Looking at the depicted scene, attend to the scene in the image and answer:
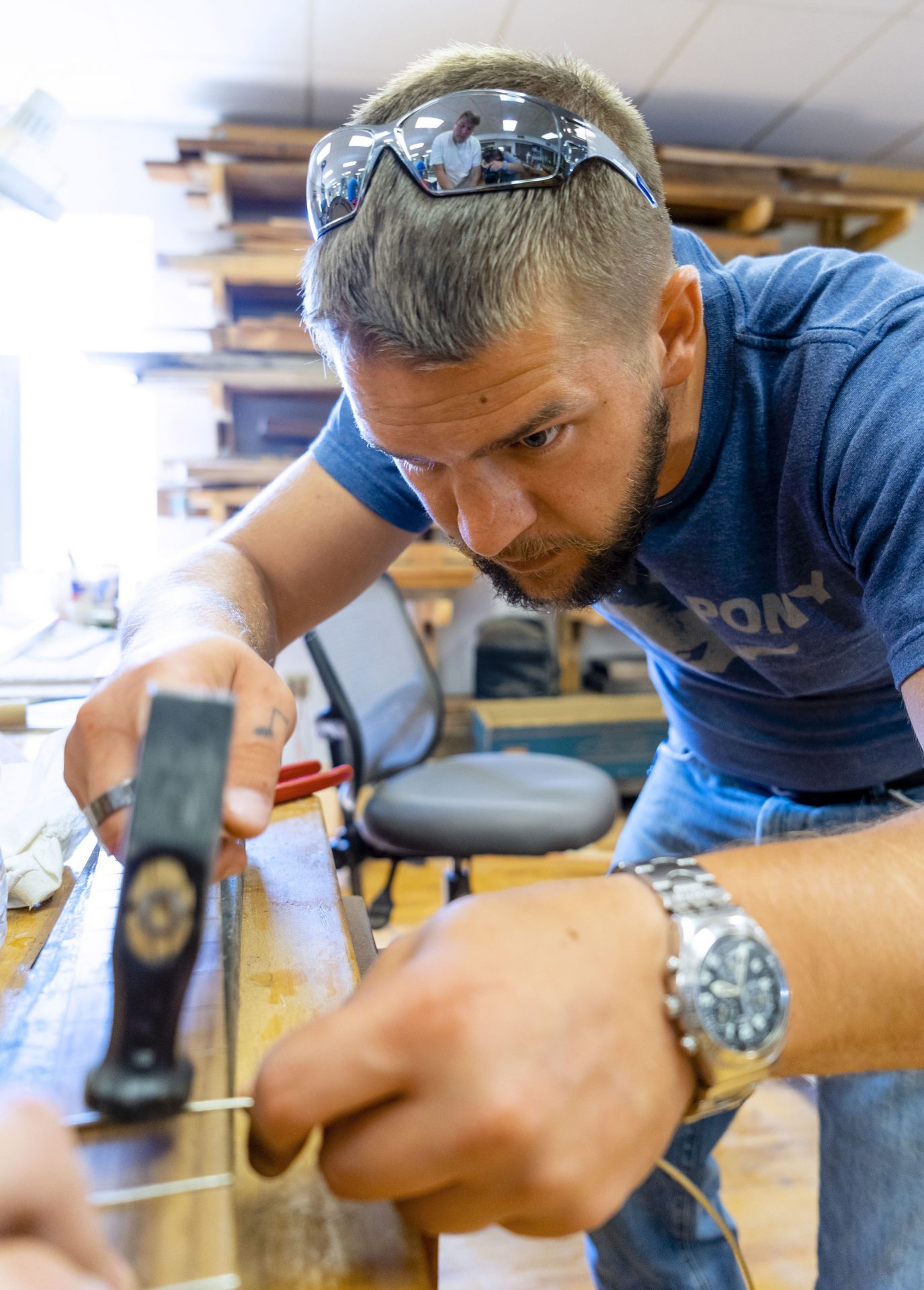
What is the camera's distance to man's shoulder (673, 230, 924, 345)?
0.72 meters

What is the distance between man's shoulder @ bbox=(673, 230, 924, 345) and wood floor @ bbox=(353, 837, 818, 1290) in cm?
102

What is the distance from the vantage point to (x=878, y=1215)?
81 cm

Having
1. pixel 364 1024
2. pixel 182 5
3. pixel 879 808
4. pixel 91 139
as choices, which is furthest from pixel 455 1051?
pixel 91 139

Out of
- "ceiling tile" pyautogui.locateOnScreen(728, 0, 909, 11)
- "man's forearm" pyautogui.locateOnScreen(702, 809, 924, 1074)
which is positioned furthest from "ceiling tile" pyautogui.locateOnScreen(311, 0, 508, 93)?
"man's forearm" pyautogui.locateOnScreen(702, 809, 924, 1074)

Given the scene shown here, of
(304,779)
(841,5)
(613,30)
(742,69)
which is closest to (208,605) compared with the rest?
(304,779)

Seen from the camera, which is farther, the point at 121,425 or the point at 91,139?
the point at 121,425

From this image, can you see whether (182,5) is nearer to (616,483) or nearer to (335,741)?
(335,741)

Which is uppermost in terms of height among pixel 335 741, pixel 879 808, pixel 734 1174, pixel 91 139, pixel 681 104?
pixel 681 104

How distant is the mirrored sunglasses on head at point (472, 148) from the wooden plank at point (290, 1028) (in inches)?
19.5

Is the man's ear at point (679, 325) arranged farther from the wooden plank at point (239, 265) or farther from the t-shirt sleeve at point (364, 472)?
the wooden plank at point (239, 265)

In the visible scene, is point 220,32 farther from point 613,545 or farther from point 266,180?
point 613,545

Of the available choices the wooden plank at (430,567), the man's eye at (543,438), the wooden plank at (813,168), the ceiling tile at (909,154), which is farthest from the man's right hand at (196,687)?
the ceiling tile at (909,154)

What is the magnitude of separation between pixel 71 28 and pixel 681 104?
→ 161 cm

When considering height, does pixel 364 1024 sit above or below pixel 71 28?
below
